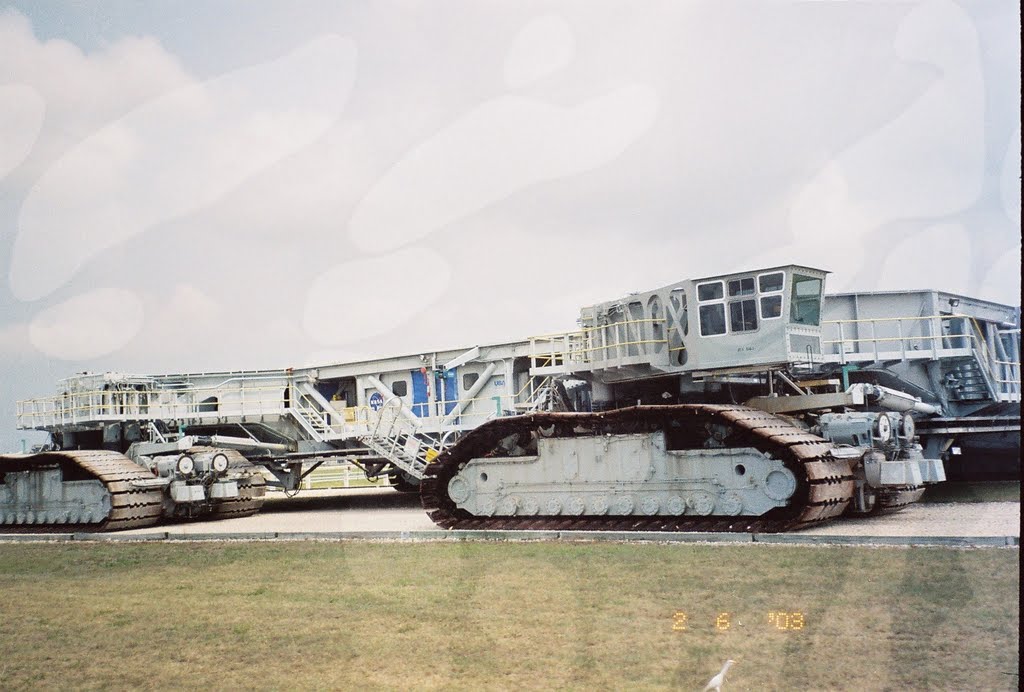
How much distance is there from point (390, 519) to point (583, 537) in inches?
243

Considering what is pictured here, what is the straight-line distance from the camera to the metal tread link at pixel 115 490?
19562 mm

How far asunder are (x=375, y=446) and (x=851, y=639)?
17.8 metres

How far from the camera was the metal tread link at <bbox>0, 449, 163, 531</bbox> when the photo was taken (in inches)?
770

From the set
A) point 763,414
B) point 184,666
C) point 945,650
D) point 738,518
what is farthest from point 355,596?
point 763,414

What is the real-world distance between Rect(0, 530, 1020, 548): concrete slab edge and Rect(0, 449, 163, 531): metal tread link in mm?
1555

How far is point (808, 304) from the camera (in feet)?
50.5

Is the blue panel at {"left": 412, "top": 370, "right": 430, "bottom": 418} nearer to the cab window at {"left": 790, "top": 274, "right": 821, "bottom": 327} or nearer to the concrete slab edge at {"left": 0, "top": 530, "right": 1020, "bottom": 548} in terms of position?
the concrete slab edge at {"left": 0, "top": 530, "right": 1020, "bottom": 548}

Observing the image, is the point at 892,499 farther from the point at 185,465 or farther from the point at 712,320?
the point at 185,465

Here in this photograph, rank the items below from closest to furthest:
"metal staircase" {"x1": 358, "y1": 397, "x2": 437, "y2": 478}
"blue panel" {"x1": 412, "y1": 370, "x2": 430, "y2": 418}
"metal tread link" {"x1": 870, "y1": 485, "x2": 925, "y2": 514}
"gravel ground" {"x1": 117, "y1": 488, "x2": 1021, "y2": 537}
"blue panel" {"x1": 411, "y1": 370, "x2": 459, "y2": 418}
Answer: "gravel ground" {"x1": 117, "y1": 488, "x2": 1021, "y2": 537} → "metal tread link" {"x1": 870, "y1": 485, "x2": 925, "y2": 514} → "metal staircase" {"x1": 358, "y1": 397, "x2": 437, "y2": 478} → "blue panel" {"x1": 411, "y1": 370, "x2": 459, "y2": 418} → "blue panel" {"x1": 412, "y1": 370, "x2": 430, "y2": 418}

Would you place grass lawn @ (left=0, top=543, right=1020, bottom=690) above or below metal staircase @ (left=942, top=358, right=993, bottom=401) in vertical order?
below

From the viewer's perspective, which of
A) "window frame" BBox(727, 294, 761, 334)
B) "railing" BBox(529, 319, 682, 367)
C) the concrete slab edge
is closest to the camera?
the concrete slab edge

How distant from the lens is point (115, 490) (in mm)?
19516
